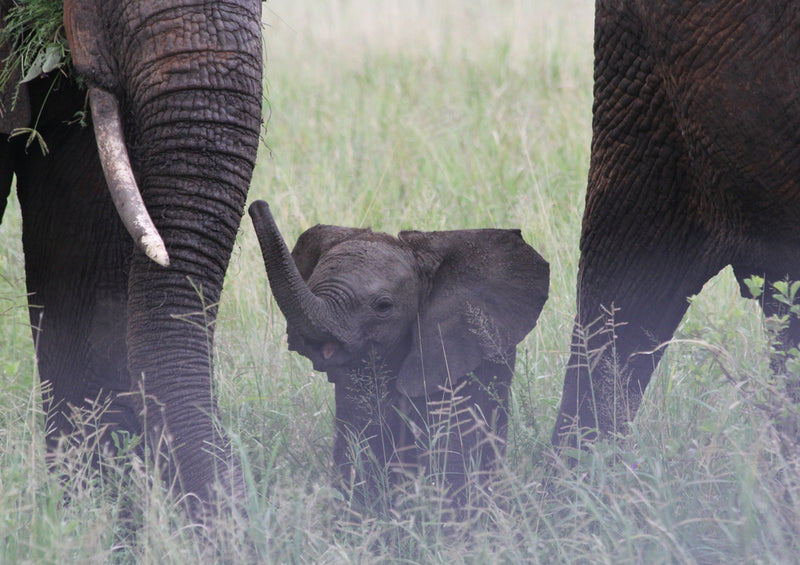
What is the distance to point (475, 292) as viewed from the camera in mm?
3455

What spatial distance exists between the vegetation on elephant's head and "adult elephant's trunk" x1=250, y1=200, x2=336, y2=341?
1.92 feet

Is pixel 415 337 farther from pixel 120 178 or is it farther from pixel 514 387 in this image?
pixel 120 178

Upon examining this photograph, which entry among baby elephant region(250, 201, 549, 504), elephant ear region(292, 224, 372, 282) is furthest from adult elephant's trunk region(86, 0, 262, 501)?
elephant ear region(292, 224, 372, 282)

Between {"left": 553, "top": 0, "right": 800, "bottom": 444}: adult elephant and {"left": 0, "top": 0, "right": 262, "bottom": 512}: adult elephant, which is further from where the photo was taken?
{"left": 553, "top": 0, "right": 800, "bottom": 444}: adult elephant

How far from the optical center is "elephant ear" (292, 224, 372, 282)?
3.43m

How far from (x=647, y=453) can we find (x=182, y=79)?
1495 mm

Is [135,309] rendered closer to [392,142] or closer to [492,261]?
[492,261]

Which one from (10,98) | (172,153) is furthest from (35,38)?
(172,153)

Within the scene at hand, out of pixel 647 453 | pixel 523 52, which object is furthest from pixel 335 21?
pixel 647 453

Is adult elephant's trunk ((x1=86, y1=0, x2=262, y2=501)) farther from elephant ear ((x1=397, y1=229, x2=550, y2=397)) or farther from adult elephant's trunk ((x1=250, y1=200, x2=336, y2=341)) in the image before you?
elephant ear ((x1=397, y1=229, x2=550, y2=397))

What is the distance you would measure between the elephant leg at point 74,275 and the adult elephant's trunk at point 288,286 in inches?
24.3

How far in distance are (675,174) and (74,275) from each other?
5.72 ft

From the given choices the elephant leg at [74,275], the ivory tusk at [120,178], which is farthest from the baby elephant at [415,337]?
the ivory tusk at [120,178]

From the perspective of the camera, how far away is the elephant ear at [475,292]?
11.1 ft
